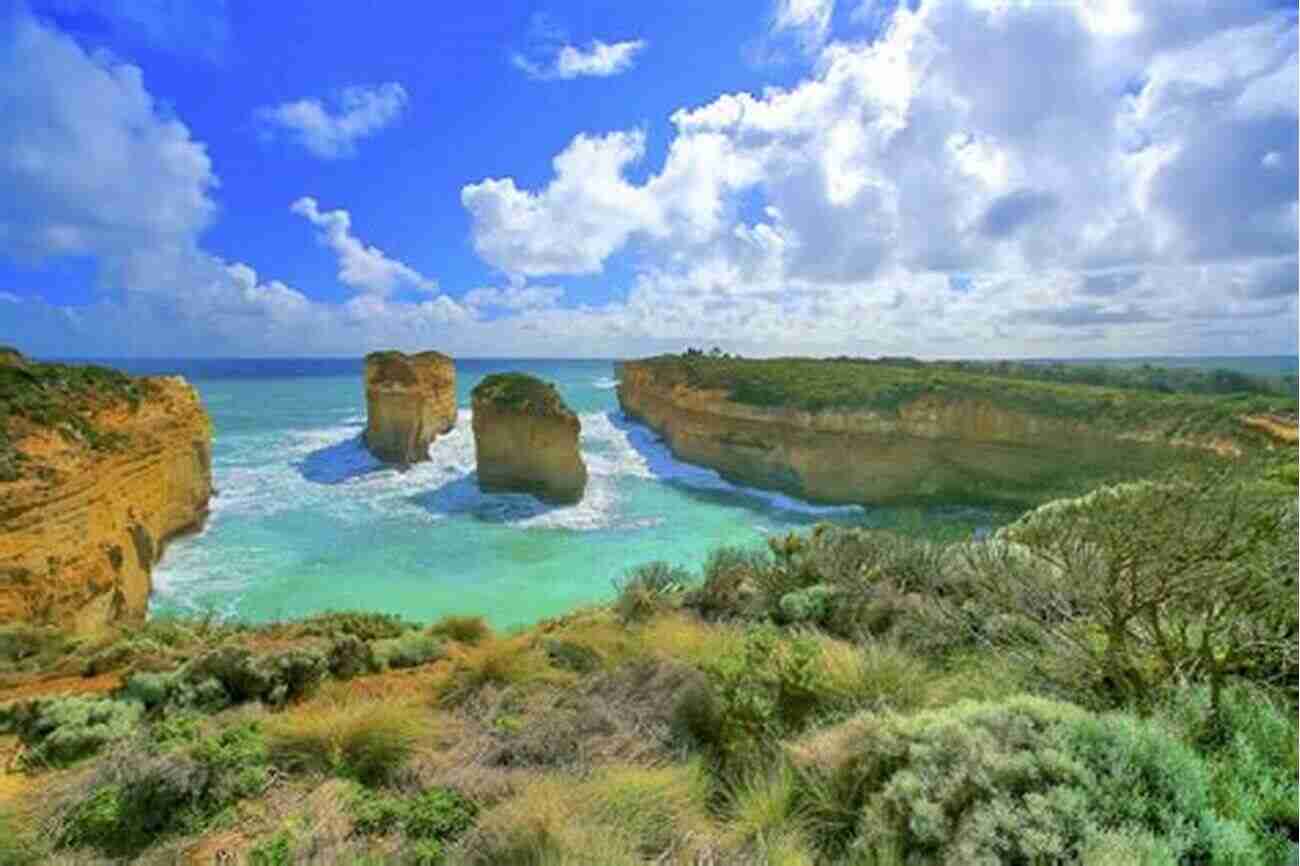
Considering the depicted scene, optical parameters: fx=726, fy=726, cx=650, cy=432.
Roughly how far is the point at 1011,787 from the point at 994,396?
Answer: 2913cm

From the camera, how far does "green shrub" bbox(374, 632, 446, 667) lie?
7.17 m

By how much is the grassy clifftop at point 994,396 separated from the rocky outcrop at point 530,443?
10317 mm

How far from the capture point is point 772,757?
12.4ft

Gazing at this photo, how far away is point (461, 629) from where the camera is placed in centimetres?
850

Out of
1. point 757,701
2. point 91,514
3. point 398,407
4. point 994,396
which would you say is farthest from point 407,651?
point 398,407

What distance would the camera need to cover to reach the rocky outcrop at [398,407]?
1330 inches

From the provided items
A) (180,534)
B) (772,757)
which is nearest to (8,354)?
(180,534)

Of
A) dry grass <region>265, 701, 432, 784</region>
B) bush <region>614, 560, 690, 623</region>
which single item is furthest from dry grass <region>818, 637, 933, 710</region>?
bush <region>614, 560, 690, 623</region>

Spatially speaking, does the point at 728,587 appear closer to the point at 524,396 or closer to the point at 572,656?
the point at 572,656

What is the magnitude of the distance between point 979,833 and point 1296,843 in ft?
3.81

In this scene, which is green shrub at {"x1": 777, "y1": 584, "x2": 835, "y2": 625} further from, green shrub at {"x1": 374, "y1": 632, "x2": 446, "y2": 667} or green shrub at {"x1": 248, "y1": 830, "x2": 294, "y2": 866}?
green shrub at {"x1": 248, "y1": 830, "x2": 294, "y2": 866}

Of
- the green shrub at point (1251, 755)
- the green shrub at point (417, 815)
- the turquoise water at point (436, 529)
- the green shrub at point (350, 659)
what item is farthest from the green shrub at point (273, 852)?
the turquoise water at point (436, 529)

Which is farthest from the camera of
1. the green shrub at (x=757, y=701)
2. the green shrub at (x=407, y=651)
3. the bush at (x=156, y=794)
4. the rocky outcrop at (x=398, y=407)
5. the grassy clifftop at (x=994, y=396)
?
the rocky outcrop at (x=398, y=407)

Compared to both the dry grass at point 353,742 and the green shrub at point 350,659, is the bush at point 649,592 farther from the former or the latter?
the dry grass at point 353,742
